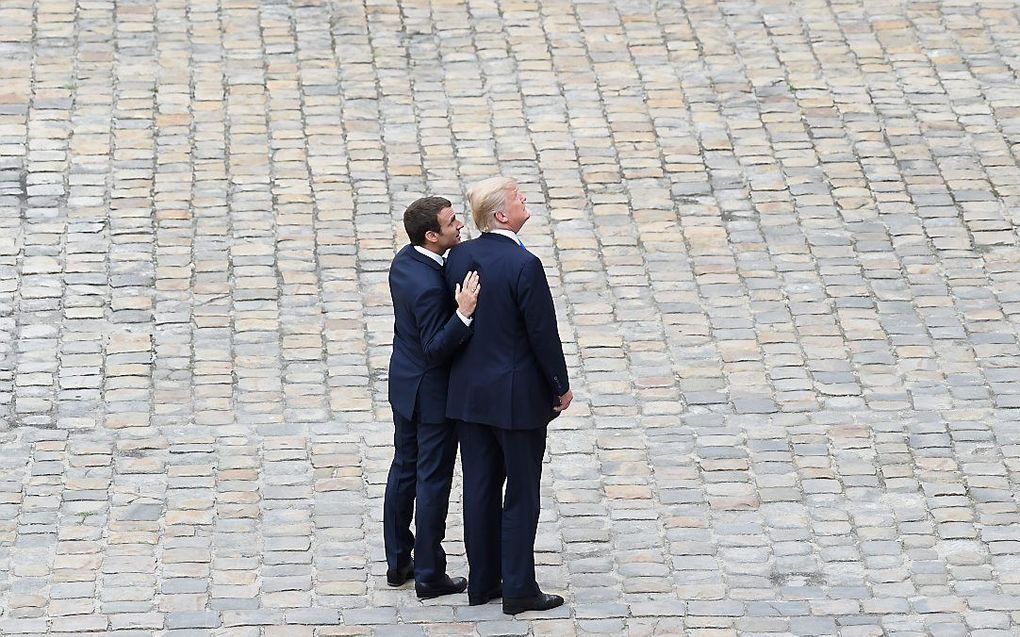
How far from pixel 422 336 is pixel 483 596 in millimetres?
1246

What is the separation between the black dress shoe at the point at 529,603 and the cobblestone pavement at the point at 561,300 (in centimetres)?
6

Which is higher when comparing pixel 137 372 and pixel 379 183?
pixel 379 183

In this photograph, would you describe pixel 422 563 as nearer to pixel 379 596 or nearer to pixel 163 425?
pixel 379 596

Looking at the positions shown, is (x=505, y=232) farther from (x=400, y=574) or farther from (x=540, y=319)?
(x=400, y=574)

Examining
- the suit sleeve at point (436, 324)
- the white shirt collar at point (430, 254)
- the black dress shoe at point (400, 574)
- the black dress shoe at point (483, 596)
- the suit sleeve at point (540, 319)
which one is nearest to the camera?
the suit sleeve at point (540, 319)

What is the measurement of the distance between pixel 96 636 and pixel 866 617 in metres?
3.35

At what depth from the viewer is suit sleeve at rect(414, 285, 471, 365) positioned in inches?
282

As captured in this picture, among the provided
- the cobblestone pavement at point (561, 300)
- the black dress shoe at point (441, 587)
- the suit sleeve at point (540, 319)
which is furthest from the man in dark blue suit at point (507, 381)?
the cobblestone pavement at point (561, 300)

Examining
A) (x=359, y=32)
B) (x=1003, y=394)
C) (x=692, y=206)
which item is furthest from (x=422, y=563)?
(x=359, y=32)

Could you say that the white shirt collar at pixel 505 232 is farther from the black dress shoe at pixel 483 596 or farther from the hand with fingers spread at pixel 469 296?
the black dress shoe at pixel 483 596

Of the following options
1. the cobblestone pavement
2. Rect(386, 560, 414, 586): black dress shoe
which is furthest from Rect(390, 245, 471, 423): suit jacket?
the cobblestone pavement

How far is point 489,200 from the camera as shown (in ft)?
23.4

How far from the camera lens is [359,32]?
13156 mm

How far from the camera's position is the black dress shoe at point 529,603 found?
746 centimetres
